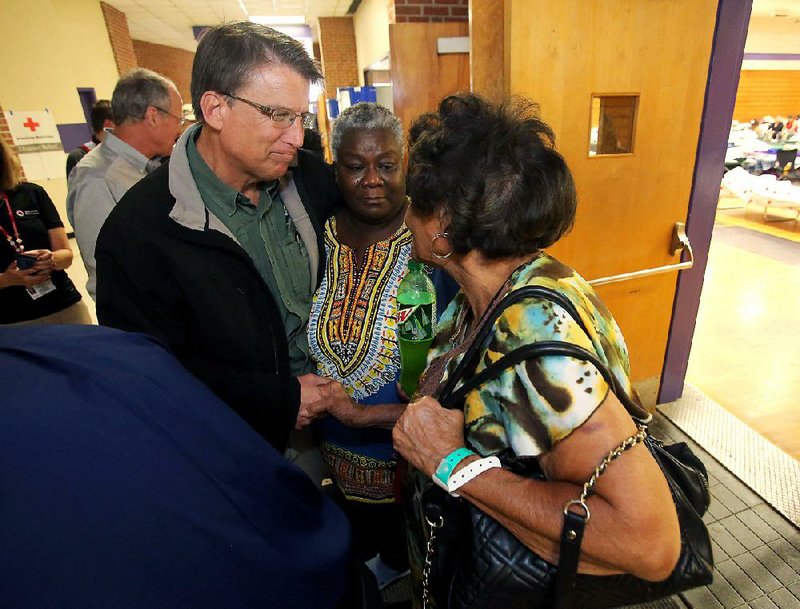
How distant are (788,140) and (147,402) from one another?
53.4 feet

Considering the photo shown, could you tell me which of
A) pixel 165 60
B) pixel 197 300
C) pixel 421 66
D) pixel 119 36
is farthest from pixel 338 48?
pixel 197 300

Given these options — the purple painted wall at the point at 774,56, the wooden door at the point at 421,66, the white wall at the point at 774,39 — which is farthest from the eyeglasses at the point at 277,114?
the purple painted wall at the point at 774,56

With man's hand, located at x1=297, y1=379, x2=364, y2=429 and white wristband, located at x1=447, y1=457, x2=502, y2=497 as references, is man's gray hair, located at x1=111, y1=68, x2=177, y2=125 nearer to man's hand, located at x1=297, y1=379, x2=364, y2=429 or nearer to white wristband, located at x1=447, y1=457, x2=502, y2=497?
man's hand, located at x1=297, y1=379, x2=364, y2=429

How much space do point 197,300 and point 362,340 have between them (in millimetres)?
532

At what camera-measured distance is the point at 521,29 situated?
204 centimetres

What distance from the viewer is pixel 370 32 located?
31.0 feet

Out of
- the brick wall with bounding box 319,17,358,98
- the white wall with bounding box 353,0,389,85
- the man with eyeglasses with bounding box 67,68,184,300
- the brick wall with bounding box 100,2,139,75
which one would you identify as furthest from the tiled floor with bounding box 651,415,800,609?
the brick wall with bounding box 100,2,139,75

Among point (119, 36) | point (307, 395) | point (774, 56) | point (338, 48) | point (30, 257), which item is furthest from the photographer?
point (774, 56)

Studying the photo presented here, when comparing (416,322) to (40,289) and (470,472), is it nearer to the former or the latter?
(470,472)

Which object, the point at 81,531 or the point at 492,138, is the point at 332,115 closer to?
the point at 492,138

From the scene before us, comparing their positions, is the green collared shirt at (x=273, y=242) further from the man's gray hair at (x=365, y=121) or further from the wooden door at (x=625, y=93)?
the wooden door at (x=625, y=93)

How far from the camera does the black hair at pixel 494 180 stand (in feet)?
3.26

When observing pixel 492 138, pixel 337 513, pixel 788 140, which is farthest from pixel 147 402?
pixel 788 140

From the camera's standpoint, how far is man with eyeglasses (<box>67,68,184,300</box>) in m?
2.45
